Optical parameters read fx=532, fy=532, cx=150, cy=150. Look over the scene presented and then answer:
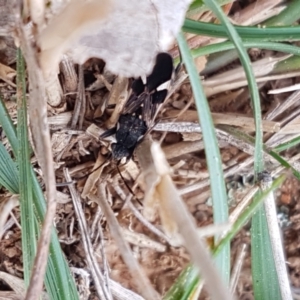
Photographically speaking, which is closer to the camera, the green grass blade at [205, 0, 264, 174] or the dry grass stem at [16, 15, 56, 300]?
the dry grass stem at [16, 15, 56, 300]

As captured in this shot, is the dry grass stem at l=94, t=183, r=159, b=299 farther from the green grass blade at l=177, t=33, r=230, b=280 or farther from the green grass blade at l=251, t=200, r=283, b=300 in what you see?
the green grass blade at l=251, t=200, r=283, b=300

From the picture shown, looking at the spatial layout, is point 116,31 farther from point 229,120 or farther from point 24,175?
point 229,120

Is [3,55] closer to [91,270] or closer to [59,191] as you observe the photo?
[59,191]

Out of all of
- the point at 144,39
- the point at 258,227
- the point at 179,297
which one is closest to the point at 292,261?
the point at 258,227

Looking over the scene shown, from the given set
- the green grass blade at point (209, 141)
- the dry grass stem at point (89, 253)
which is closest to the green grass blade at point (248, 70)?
the green grass blade at point (209, 141)

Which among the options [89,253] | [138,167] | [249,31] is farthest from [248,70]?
[89,253]

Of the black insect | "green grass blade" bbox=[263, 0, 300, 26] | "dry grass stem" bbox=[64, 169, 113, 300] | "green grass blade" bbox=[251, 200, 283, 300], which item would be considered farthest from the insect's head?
"green grass blade" bbox=[263, 0, 300, 26]

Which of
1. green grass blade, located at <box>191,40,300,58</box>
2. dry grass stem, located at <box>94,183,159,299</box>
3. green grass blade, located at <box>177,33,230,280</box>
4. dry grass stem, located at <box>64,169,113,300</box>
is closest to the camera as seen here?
dry grass stem, located at <box>94,183,159,299</box>
